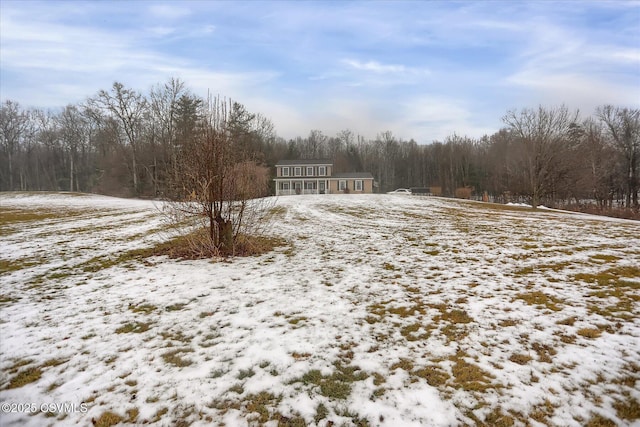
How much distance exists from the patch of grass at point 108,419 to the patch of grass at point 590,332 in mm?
4641

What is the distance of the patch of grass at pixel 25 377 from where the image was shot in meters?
2.79

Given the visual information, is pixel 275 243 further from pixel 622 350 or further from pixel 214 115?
pixel 622 350

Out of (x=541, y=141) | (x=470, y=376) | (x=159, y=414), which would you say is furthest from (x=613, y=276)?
(x=541, y=141)

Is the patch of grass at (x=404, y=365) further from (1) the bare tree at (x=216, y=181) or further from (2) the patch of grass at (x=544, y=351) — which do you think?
(1) the bare tree at (x=216, y=181)

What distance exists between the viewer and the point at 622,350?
10.4 feet

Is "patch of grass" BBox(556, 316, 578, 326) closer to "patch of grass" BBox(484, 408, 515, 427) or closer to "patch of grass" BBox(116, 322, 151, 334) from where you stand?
"patch of grass" BBox(484, 408, 515, 427)

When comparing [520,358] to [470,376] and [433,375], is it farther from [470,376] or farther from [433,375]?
[433,375]

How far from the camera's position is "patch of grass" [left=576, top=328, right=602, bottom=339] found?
348 centimetres

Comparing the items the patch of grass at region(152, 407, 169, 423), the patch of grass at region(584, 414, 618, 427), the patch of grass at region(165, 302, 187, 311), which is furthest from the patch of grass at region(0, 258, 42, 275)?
the patch of grass at region(584, 414, 618, 427)

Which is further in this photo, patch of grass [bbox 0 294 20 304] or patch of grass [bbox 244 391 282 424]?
patch of grass [bbox 0 294 20 304]

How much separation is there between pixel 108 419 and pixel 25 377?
122 cm

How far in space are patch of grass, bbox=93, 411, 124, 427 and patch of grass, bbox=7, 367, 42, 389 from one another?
1014 millimetres

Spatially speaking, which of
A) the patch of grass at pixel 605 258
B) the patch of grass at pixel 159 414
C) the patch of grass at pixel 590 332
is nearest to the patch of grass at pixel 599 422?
the patch of grass at pixel 590 332

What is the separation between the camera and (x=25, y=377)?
9.48 ft
